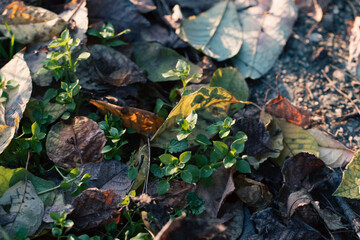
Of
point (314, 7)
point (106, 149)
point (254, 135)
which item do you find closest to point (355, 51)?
point (314, 7)

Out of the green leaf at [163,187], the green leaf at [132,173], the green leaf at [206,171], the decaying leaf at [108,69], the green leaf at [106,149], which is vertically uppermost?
the decaying leaf at [108,69]

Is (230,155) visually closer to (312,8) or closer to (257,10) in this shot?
(257,10)

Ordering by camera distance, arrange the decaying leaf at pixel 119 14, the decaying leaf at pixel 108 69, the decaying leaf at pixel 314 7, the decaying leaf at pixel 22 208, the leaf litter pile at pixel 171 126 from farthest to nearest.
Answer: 1. the decaying leaf at pixel 314 7
2. the decaying leaf at pixel 119 14
3. the decaying leaf at pixel 108 69
4. the leaf litter pile at pixel 171 126
5. the decaying leaf at pixel 22 208

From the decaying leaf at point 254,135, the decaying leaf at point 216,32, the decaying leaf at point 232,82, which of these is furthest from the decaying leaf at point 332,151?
the decaying leaf at point 216,32

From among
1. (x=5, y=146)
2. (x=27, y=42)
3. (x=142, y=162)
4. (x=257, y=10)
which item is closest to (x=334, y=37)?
(x=257, y=10)

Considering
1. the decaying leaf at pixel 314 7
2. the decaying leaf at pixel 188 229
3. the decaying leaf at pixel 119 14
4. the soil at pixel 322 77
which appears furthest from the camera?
the decaying leaf at pixel 314 7

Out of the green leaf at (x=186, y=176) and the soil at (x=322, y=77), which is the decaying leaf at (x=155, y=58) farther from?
the green leaf at (x=186, y=176)

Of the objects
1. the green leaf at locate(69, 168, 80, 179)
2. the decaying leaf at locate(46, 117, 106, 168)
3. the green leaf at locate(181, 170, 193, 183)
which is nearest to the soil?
the green leaf at locate(181, 170, 193, 183)
